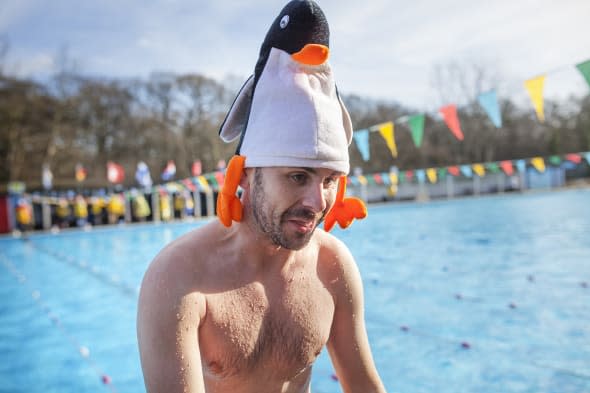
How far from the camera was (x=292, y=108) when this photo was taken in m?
1.38

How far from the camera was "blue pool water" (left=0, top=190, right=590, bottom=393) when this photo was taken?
191 inches

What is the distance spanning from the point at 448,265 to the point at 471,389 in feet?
18.9

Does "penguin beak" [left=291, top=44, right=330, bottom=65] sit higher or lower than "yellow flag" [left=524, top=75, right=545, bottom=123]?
lower

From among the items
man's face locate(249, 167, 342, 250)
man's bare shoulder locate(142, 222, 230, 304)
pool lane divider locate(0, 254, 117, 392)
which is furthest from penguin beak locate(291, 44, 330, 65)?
pool lane divider locate(0, 254, 117, 392)

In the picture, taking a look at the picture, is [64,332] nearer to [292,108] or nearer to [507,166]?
[292,108]

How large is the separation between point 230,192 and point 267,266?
0.30 m

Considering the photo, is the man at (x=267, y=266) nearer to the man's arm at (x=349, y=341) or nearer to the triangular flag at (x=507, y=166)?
the man's arm at (x=349, y=341)

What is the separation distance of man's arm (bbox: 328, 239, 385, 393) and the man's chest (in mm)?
65

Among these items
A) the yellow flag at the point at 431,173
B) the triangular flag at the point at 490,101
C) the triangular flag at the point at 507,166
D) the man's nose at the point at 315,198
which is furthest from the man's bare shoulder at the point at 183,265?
the triangular flag at the point at 507,166

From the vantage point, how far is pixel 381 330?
615cm

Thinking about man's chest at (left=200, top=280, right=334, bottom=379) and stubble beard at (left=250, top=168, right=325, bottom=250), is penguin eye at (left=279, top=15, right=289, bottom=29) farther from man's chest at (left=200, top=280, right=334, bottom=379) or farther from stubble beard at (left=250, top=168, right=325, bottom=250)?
man's chest at (left=200, top=280, right=334, bottom=379)

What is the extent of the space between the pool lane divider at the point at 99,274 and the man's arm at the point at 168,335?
25.7 feet

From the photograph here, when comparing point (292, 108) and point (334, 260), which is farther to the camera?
point (334, 260)

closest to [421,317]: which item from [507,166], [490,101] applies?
[490,101]
